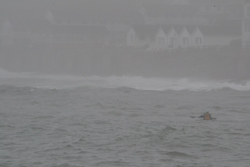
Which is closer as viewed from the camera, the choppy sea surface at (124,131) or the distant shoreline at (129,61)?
the choppy sea surface at (124,131)

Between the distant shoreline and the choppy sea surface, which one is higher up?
the distant shoreline

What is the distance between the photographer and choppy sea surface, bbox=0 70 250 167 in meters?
14.7

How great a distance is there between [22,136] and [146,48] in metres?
45.6

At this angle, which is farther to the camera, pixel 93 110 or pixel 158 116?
pixel 93 110

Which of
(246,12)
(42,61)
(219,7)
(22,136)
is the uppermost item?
(219,7)

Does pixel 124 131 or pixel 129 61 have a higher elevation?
pixel 129 61

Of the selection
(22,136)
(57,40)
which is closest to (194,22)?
(57,40)

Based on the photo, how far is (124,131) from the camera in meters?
18.8

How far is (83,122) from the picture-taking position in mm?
21000

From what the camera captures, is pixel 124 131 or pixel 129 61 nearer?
pixel 124 131

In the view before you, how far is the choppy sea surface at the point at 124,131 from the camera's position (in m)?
14.7

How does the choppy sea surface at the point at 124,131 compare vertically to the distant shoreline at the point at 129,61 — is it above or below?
below

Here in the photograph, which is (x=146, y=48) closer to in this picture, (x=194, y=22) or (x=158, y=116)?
(x=194, y=22)

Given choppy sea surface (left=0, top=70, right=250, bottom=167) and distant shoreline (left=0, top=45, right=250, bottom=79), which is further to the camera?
distant shoreline (left=0, top=45, right=250, bottom=79)
